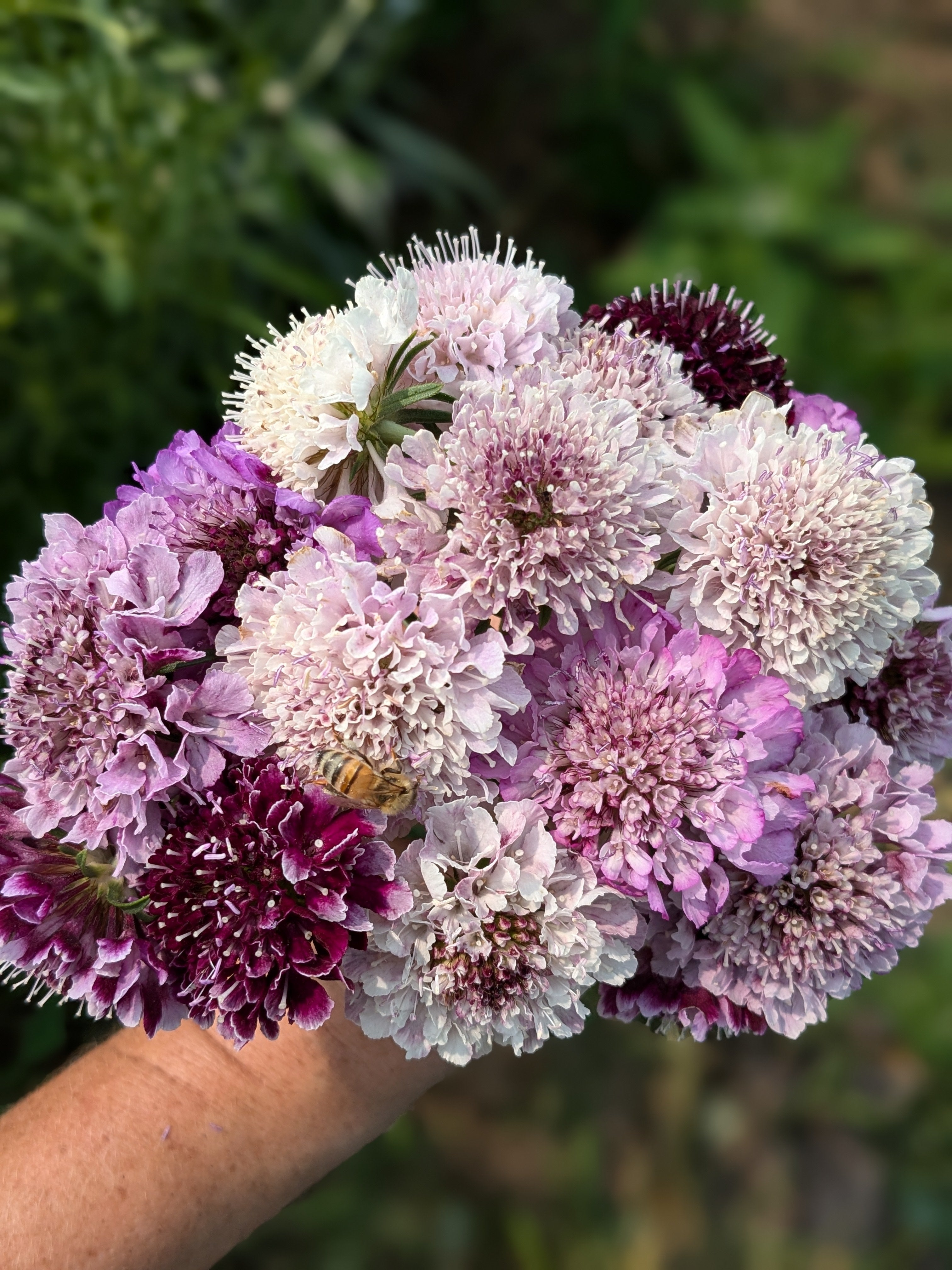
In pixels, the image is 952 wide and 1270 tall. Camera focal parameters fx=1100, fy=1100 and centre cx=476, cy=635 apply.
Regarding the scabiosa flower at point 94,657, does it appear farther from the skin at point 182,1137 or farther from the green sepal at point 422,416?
the skin at point 182,1137

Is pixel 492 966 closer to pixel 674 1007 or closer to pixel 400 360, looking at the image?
pixel 674 1007

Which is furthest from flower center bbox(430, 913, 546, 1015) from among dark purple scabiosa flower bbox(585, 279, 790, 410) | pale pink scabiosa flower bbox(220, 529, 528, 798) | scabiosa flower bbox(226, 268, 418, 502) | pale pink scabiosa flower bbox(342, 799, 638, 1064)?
dark purple scabiosa flower bbox(585, 279, 790, 410)

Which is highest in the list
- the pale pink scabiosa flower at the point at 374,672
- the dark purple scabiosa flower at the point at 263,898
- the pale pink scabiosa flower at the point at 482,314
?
the pale pink scabiosa flower at the point at 482,314

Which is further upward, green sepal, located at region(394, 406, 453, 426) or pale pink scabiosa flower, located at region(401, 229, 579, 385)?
pale pink scabiosa flower, located at region(401, 229, 579, 385)

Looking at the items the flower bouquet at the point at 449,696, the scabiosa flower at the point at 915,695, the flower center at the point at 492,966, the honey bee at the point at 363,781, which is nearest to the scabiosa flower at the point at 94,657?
the flower bouquet at the point at 449,696

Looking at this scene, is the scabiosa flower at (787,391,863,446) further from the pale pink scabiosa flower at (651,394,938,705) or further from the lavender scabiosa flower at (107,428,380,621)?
the lavender scabiosa flower at (107,428,380,621)

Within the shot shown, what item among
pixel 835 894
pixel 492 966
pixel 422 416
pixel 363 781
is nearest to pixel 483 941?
pixel 492 966
